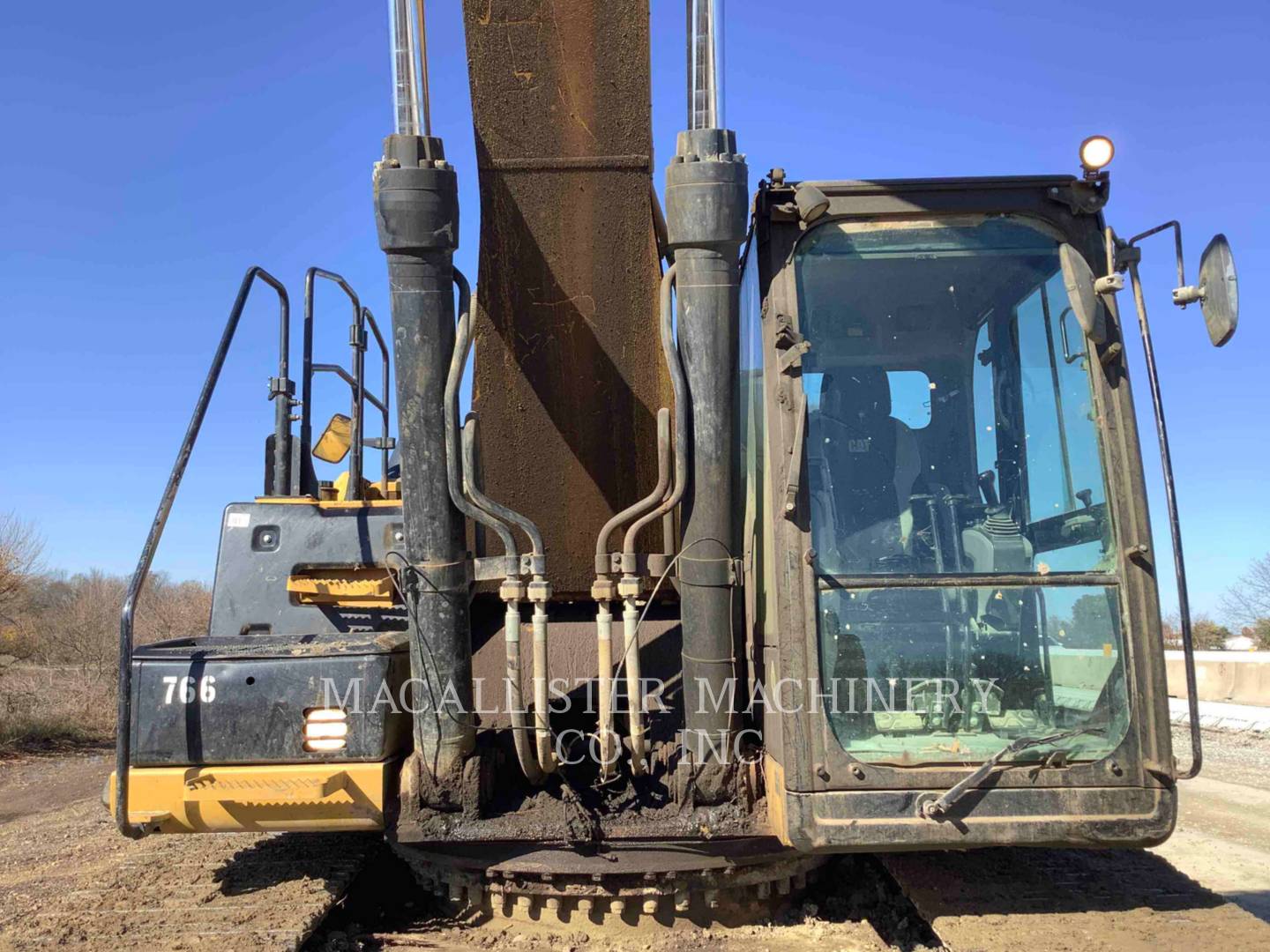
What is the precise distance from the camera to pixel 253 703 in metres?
3.06

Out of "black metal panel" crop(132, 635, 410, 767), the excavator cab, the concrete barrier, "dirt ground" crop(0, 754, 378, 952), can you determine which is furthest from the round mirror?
the concrete barrier

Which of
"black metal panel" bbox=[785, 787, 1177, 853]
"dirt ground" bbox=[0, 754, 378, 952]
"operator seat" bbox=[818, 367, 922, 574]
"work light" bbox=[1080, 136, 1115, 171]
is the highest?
"work light" bbox=[1080, 136, 1115, 171]

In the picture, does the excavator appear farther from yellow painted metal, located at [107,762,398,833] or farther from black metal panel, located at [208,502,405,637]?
black metal panel, located at [208,502,405,637]

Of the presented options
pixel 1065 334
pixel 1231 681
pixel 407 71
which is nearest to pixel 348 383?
pixel 407 71

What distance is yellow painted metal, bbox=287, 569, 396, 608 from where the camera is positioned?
4.14 meters

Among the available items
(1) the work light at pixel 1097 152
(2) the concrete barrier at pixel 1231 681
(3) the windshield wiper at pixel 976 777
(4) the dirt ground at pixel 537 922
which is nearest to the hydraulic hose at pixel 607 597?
(4) the dirt ground at pixel 537 922

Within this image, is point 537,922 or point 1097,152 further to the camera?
point 537,922

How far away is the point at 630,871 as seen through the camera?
9.86ft

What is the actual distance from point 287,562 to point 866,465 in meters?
2.66

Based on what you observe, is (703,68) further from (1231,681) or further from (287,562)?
(1231,681)

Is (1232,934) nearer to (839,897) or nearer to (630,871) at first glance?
(839,897)

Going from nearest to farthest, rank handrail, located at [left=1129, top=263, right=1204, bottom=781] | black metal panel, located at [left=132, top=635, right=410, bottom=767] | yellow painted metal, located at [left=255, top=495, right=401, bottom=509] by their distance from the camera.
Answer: handrail, located at [left=1129, top=263, right=1204, bottom=781] → black metal panel, located at [left=132, top=635, right=410, bottom=767] → yellow painted metal, located at [left=255, top=495, right=401, bottom=509]

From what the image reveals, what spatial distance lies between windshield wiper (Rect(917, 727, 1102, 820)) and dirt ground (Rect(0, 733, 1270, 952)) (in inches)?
13.4

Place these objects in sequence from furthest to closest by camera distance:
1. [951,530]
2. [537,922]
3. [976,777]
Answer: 1. [537,922]
2. [951,530]
3. [976,777]
